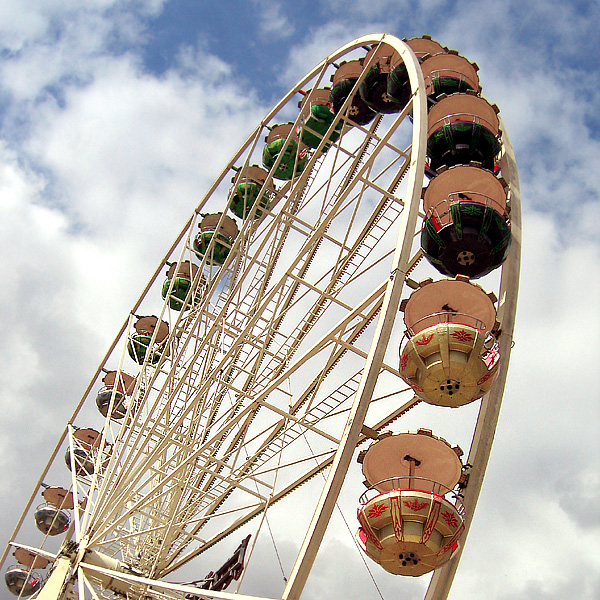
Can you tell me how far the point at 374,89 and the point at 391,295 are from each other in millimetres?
5855

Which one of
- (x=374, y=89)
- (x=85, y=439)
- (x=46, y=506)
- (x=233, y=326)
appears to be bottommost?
(x=46, y=506)

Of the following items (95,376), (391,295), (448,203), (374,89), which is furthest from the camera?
(95,376)

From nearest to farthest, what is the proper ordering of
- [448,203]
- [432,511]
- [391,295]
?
[432,511] < [391,295] < [448,203]

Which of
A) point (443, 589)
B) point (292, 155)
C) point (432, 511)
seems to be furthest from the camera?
point (292, 155)

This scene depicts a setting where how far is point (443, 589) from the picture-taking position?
675 centimetres

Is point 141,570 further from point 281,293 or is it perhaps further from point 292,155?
point 292,155

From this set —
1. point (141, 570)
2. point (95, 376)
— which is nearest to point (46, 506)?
point (95, 376)

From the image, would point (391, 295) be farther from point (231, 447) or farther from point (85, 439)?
point (85, 439)

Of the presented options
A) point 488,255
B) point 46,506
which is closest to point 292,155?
point 488,255

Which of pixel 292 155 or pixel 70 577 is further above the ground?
pixel 292 155

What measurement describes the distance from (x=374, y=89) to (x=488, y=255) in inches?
192

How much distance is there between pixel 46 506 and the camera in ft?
59.6

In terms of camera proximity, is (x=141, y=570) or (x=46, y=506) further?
(x=46, y=506)

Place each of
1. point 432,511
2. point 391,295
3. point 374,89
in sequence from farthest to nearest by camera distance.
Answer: point 374,89 < point 391,295 < point 432,511
